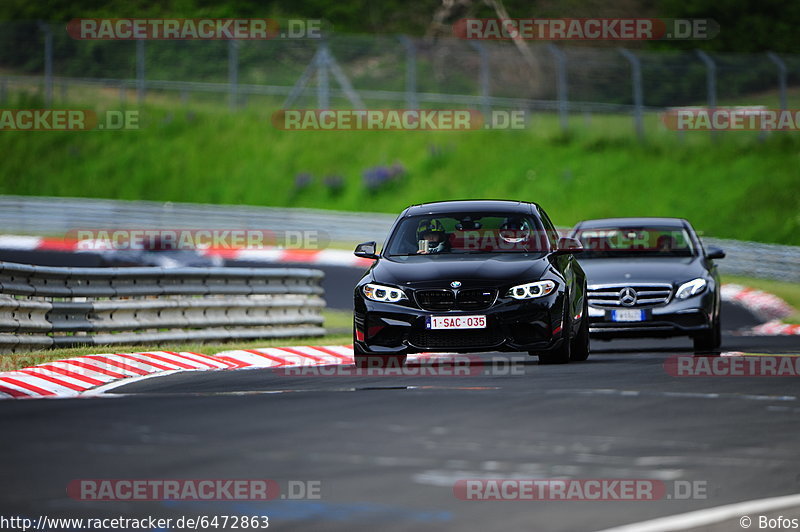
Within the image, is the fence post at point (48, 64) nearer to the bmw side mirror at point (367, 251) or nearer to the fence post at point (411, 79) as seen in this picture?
the fence post at point (411, 79)

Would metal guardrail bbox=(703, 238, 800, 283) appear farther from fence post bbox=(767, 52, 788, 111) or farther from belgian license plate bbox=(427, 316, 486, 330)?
belgian license plate bbox=(427, 316, 486, 330)

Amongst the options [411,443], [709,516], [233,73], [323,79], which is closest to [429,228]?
[411,443]

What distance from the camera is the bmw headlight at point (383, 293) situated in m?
13.9

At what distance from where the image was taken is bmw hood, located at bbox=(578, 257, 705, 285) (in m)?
17.0

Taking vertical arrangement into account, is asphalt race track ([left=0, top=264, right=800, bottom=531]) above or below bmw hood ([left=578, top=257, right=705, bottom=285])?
below

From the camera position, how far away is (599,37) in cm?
6078

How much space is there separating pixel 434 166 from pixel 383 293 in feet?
103

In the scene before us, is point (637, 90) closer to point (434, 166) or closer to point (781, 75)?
point (781, 75)

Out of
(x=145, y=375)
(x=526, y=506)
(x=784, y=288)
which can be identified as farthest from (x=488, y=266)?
(x=784, y=288)

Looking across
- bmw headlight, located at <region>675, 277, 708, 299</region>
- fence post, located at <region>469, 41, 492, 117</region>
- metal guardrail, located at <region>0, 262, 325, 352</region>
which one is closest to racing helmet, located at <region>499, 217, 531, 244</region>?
bmw headlight, located at <region>675, 277, 708, 299</region>

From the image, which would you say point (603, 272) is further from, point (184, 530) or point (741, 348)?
→ point (184, 530)

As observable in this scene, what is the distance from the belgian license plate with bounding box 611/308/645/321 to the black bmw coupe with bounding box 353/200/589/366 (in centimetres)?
217

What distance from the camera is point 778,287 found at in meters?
29.9

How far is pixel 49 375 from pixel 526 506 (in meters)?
7.36
